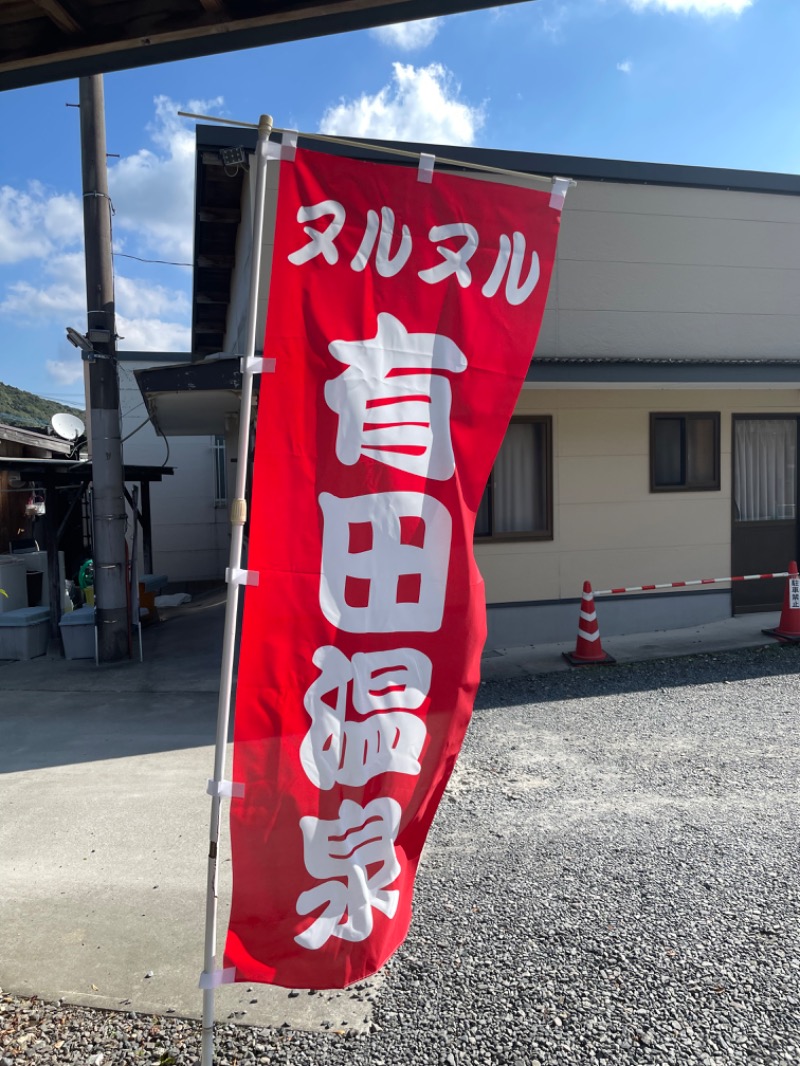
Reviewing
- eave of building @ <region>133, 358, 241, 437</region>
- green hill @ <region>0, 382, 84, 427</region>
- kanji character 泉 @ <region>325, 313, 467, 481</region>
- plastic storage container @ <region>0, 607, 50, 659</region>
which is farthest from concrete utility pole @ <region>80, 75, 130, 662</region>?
green hill @ <region>0, 382, 84, 427</region>

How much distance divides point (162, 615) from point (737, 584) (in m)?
8.37

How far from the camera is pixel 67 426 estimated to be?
15656 millimetres

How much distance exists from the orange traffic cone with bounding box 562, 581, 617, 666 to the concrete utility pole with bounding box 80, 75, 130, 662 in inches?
197

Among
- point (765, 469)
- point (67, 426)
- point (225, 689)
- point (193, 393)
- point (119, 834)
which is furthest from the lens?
point (67, 426)

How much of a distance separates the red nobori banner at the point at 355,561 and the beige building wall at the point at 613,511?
6.40 metres

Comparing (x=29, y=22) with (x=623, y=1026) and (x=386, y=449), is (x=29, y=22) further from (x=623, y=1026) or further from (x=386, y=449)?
(x=623, y=1026)

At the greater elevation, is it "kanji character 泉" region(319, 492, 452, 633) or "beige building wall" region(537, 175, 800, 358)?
"beige building wall" region(537, 175, 800, 358)

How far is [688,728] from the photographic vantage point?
630 centimetres

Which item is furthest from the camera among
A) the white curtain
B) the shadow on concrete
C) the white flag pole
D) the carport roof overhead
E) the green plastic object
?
the green plastic object

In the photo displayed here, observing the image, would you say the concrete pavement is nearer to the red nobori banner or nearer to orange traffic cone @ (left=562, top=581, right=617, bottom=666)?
orange traffic cone @ (left=562, top=581, right=617, bottom=666)

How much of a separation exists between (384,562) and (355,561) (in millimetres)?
95

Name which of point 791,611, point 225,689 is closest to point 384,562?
point 225,689

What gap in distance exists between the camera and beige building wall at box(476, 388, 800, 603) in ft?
30.5

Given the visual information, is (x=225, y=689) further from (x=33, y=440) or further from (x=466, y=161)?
(x=33, y=440)
